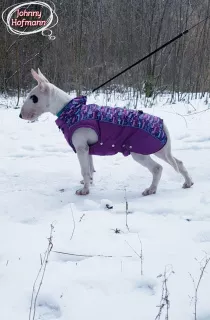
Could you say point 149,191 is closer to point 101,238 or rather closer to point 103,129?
point 103,129

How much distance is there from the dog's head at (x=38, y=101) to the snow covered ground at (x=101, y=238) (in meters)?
0.78

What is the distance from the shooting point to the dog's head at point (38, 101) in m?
4.22

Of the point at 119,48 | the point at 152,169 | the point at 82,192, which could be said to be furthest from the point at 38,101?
the point at 119,48

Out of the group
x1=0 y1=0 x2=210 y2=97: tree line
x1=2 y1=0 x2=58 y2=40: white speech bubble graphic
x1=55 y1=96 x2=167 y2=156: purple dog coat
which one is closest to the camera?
x1=55 y1=96 x2=167 y2=156: purple dog coat

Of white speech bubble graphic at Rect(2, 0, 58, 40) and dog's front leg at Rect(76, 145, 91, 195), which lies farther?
white speech bubble graphic at Rect(2, 0, 58, 40)

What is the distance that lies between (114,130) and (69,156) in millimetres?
1708

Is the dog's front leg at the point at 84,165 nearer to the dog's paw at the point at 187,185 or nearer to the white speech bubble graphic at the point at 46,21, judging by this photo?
the dog's paw at the point at 187,185

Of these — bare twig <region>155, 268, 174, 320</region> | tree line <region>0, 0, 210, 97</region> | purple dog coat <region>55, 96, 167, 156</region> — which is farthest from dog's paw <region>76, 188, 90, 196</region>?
tree line <region>0, 0, 210, 97</region>

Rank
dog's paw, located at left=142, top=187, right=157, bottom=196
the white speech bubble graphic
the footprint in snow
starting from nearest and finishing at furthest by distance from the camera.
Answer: the footprint in snow
dog's paw, located at left=142, top=187, right=157, bottom=196
the white speech bubble graphic

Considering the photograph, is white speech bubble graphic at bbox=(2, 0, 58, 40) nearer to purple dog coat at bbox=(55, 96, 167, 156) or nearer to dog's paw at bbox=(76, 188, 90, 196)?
purple dog coat at bbox=(55, 96, 167, 156)

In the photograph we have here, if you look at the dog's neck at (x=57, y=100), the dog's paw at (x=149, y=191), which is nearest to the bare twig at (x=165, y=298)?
the dog's paw at (x=149, y=191)

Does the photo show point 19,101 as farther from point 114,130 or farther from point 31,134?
point 114,130

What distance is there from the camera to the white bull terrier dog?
13.1ft

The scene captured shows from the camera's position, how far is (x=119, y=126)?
13.2 feet
